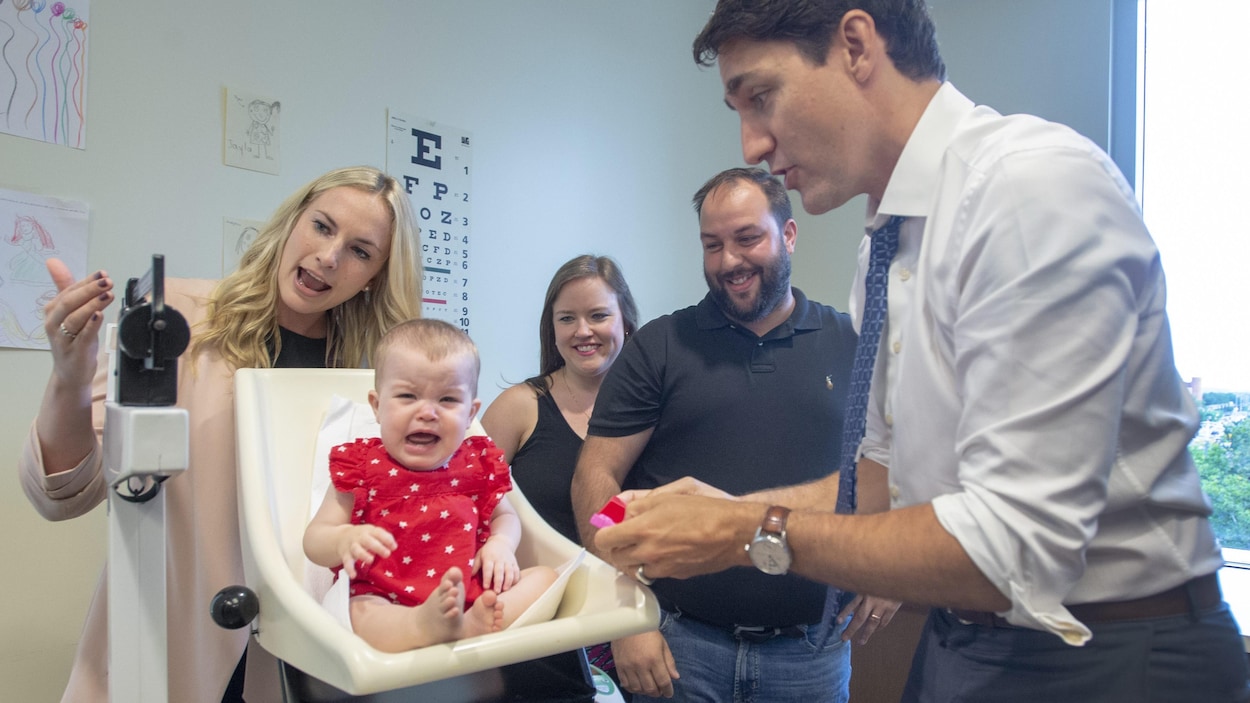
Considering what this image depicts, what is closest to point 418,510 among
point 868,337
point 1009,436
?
point 868,337

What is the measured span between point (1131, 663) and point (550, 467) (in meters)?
1.44

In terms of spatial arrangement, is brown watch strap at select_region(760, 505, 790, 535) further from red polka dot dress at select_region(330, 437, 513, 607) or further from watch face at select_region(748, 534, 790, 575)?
red polka dot dress at select_region(330, 437, 513, 607)

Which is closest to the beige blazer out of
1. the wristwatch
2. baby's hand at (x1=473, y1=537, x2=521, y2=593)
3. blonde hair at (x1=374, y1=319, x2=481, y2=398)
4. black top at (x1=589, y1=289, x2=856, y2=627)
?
blonde hair at (x1=374, y1=319, x2=481, y2=398)

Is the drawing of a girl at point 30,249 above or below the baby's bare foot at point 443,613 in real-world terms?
above

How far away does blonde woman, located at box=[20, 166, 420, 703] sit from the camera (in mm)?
1298

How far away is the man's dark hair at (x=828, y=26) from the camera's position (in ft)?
3.60

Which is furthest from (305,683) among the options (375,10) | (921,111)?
(375,10)

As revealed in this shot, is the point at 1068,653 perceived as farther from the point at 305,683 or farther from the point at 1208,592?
the point at 305,683

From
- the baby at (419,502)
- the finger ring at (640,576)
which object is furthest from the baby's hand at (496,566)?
the finger ring at (640,576)

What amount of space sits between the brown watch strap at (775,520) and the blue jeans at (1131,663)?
28cm

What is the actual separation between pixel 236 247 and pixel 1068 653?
2.00 m

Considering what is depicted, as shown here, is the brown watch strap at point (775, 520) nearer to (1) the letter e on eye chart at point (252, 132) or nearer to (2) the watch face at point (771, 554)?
(2) the watch face at point (771, 554)

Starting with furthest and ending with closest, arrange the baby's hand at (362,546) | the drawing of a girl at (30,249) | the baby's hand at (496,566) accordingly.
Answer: the drawing of a girl at (30,249), the baby's hand at (496,566), the baby's hand at (362,546)

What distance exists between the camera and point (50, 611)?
1837mm
